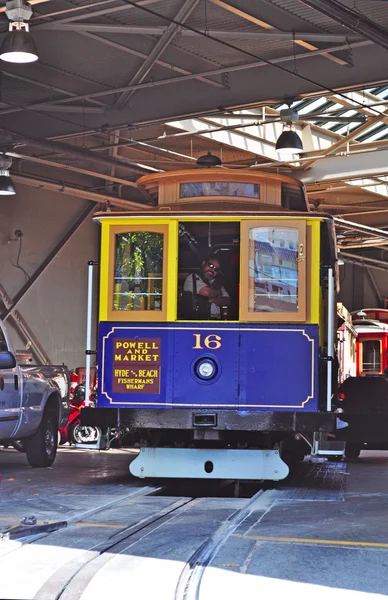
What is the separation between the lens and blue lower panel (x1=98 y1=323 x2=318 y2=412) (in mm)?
11523

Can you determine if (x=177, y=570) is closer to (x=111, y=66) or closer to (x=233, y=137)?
(x=111, y=66)

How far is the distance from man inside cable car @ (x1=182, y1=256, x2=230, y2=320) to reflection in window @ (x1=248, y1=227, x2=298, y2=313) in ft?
1.91

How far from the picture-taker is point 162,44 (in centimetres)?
1537

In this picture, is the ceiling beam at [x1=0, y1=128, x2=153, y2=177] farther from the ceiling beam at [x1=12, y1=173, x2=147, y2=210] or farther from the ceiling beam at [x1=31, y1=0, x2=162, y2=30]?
the ceiling beam at [x1=31, y1=0, x2=162, y2=30]

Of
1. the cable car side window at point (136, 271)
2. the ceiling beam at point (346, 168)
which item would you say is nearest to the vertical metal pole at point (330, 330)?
the cable car side window at point (136, 271)

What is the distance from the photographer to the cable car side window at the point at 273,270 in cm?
1166

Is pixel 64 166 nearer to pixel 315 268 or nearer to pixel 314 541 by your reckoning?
pixel 315 268

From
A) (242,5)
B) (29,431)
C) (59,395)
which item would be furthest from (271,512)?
(242,5)

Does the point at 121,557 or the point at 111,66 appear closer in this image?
the point at 121,557

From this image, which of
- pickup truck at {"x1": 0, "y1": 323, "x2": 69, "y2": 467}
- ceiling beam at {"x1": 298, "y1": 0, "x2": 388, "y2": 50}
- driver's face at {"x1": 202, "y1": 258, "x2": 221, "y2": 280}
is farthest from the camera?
pickup truck at {"x1": 0, "y1": 323, "x2": 69, "y2": 467}

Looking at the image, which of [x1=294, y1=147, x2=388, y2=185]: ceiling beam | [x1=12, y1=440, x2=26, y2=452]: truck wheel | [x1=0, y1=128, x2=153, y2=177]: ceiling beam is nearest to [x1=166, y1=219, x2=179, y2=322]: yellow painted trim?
[x1=12, y1=440, x2=26, y2=452]: truck wheel

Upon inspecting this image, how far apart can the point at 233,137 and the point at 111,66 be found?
610cm

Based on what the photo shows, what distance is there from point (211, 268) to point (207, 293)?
12.6 inches

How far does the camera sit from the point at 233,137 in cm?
2269
